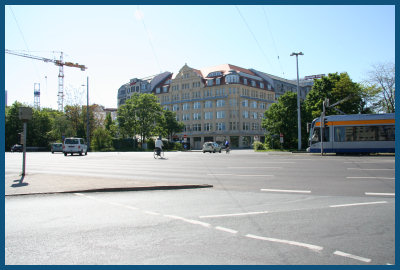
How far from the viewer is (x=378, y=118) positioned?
26.9 meters

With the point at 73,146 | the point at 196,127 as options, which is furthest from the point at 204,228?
the point at 196,127

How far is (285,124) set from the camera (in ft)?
155

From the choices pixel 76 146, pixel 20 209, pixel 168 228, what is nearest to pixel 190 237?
pixel 168 228

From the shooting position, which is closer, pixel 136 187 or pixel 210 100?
pixel 136 187

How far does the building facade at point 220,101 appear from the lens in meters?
79.4

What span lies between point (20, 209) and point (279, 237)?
17.7 feet

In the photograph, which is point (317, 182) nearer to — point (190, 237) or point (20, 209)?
point (190, 237)

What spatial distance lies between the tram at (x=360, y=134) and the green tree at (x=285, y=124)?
18433 mm

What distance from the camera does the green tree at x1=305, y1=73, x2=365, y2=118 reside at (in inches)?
1734

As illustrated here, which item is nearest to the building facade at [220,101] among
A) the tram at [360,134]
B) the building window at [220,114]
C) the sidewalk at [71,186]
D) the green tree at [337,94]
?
the building window at [220,114]

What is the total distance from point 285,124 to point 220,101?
3493 cm

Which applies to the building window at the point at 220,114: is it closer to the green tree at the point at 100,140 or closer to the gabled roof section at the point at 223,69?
the gabled roof section at the point at 223,69

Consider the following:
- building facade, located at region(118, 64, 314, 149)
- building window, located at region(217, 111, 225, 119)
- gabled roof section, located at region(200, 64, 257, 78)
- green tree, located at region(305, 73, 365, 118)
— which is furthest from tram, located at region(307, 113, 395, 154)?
gabled roof section, located at region(200, 64, 257, 78)

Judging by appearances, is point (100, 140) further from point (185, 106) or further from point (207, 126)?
point (185, 106)
